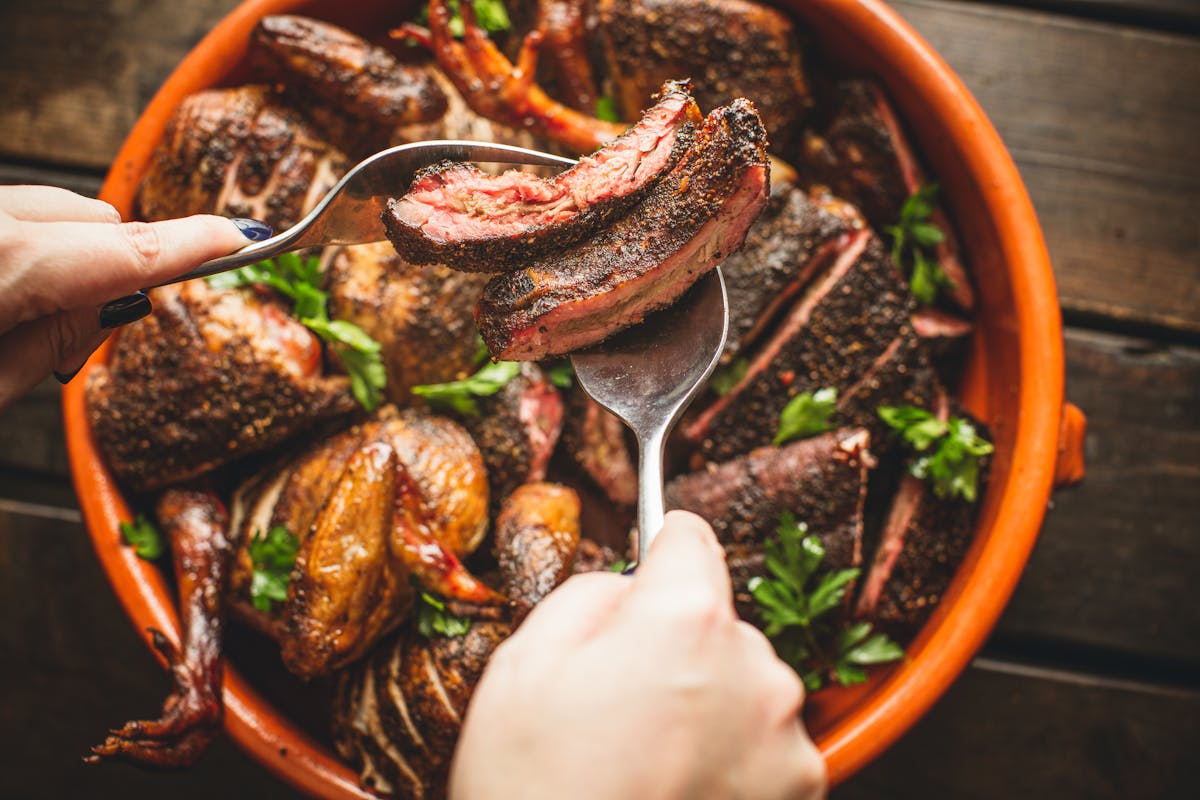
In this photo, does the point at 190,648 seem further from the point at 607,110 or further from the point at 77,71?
the point at 77,71

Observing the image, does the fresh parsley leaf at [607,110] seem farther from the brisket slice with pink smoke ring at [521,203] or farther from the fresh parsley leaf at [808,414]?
the fresh parsley leaf at [808,414]

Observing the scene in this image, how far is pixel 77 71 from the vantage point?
112 inches

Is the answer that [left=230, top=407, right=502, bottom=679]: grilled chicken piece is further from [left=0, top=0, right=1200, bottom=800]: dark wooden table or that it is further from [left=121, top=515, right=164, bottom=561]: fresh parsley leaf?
[left=0, top=0, right=1200, bottom=800]: dark wooden table

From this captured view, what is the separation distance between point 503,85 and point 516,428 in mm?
985

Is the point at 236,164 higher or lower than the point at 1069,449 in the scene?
higher

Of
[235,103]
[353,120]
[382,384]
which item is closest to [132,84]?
[235,103]

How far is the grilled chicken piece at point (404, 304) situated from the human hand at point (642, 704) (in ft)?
3.81

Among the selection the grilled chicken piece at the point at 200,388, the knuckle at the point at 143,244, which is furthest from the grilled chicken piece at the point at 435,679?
the knuckle at the point at 143,244

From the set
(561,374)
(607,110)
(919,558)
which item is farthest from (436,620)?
(607,110)

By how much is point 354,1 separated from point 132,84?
1017 millimetres

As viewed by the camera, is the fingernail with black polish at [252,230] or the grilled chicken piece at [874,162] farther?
the grilled chicken piece at [874,162]

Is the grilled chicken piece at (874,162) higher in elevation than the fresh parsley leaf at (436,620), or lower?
higher

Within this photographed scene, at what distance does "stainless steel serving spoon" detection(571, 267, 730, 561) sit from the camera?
1.82 m

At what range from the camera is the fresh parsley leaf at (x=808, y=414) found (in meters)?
2.28
